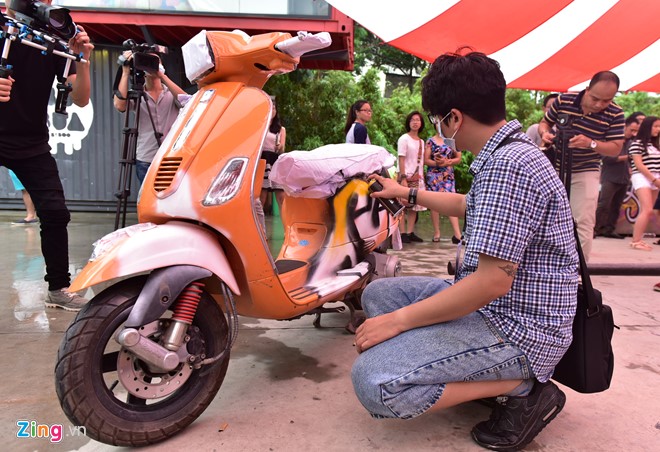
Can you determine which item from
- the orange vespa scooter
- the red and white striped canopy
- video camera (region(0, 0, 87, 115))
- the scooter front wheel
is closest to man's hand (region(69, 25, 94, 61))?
video camera (region(0, 0, 87, 115))

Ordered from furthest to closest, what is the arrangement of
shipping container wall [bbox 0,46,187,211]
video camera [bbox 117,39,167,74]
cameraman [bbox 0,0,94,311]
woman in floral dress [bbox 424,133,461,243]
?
shipping container wall [bbox 0,46,187,211], woman in floral dress [bbox 424,133,461,243], video camera [bbox 117,39,167,74], cameraman [bbox 0,0,94,311]

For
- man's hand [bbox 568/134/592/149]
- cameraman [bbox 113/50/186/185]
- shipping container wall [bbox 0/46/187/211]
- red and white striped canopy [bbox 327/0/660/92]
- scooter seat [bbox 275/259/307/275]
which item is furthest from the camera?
shipping container wall [bbox 0/46/187/211]

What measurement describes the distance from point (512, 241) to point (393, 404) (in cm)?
62

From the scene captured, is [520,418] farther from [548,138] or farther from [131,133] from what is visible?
[131,133]

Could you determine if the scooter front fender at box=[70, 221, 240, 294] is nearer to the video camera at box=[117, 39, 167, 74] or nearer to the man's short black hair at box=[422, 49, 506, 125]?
the man's short black hair at box=[422, 49, 506, 125]

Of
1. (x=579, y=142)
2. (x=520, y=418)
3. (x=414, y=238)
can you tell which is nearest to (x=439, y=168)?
(x=414, y=238)

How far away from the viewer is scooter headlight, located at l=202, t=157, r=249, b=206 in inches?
70.7

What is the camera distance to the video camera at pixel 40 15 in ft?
7.05

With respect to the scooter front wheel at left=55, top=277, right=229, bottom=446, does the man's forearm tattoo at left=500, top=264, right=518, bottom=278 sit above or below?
above

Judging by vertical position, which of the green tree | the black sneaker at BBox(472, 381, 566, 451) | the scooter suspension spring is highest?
the green tree

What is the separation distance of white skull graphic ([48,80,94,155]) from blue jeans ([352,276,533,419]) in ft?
24.1

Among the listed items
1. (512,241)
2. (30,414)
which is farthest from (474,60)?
(30,414)

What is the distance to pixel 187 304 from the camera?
5.40 feet

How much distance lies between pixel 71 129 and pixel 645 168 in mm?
7953
